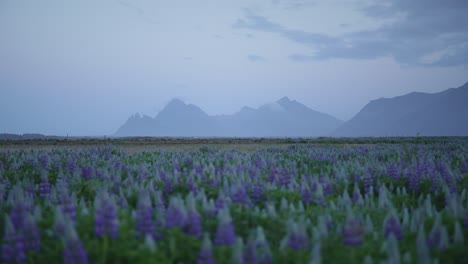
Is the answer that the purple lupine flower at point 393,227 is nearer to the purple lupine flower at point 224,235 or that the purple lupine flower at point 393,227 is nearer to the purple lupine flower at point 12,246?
the purple lupine flower at point 224,235

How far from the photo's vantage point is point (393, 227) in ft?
12.3

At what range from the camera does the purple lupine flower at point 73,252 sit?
2852 millimetres

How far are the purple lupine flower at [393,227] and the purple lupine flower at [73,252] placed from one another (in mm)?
2888

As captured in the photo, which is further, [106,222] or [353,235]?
[106,222]

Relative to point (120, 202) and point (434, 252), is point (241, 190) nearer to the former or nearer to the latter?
point (120, 202)

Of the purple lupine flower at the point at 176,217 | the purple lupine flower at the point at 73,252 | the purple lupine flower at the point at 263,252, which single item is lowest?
the purple lupine flower at the point at 263,252

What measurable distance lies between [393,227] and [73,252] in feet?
9.83

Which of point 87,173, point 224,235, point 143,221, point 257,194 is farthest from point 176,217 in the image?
point 87,173

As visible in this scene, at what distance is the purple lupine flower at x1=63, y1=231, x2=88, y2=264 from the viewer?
2.85m

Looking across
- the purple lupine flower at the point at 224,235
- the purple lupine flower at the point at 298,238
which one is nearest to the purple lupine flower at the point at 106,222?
the purple lupine flower at the point at 224,235

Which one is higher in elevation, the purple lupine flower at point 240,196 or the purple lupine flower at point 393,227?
the purple lupine flower at point 240,196

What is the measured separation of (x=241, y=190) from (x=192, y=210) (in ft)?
4.49

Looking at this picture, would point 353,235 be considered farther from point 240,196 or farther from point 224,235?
point 240,196

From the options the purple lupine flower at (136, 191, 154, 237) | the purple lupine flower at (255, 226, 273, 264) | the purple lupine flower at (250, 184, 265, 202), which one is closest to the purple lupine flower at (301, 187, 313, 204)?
the purple lupine flower at (250, 184, 265, 202)
